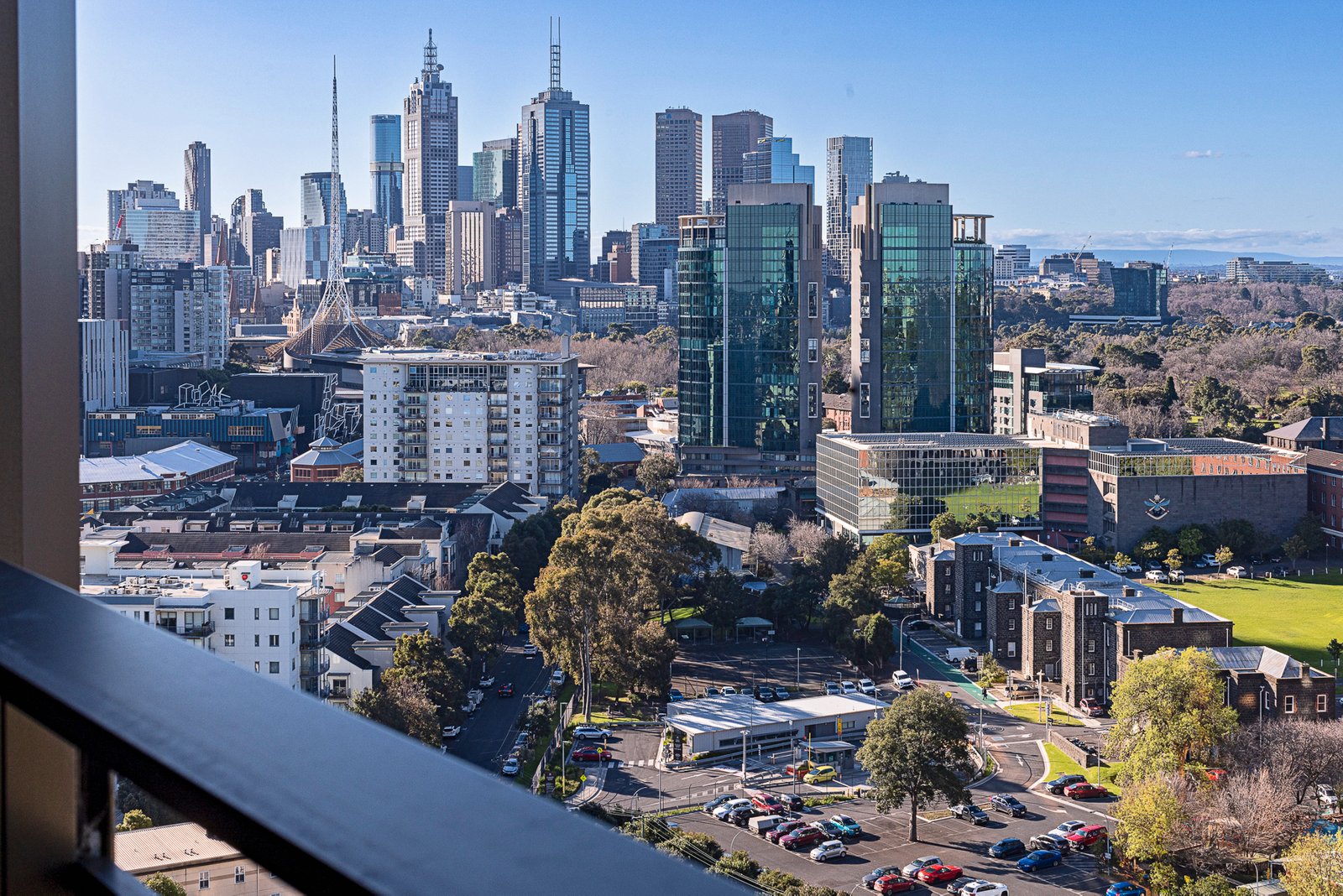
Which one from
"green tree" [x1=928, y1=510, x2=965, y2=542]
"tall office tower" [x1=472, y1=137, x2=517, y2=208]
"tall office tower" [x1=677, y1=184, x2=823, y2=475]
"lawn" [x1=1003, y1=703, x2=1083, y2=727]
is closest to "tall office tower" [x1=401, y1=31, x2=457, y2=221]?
"tall office tower" [x1=472, y1=137, x2=517, y2=208]

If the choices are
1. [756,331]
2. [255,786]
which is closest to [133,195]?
[756,331]

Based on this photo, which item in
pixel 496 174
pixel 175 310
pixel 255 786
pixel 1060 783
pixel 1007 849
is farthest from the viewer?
pixel 496 174

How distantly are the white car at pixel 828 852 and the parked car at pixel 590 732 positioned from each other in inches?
48.2

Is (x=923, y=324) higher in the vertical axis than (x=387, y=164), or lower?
lower

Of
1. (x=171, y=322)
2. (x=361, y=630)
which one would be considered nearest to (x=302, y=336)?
(x=171, y=322)

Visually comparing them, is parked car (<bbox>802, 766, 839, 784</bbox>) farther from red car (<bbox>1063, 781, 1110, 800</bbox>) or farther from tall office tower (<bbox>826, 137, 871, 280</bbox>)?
tall office tower (<bbox>826, 137, 871, 280</bbox>)

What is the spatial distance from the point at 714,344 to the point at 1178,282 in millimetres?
23420

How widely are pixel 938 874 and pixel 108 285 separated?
48.1 feet

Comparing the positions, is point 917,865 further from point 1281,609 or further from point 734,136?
point 734,136

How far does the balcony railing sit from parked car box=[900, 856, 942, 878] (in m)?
3.74

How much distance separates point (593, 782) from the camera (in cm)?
455

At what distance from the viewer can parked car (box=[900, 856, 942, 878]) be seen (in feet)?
12.6

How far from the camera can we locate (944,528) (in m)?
8.39

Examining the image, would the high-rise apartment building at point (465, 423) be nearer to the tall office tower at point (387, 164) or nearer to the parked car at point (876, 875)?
the parked car at point (876, 875)
